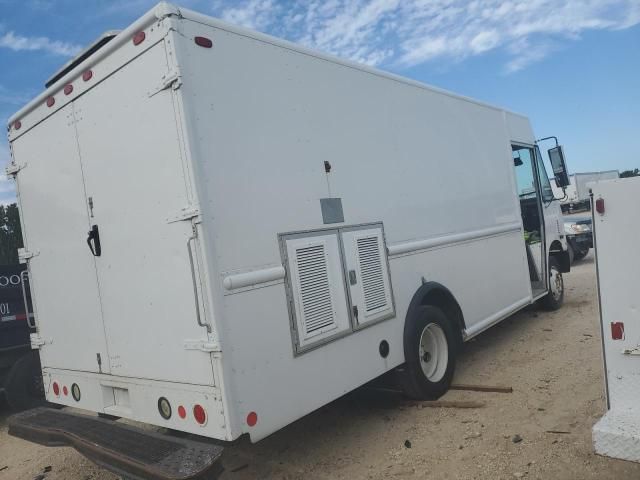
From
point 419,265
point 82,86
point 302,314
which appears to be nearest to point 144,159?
point 82,86

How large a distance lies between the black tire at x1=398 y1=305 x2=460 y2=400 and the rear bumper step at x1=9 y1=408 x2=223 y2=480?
→ 6.78 feet

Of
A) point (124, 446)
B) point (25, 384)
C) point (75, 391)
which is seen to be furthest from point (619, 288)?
point (25, 384)

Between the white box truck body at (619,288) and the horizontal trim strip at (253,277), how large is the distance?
1.88m

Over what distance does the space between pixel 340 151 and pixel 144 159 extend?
1490 millimetres

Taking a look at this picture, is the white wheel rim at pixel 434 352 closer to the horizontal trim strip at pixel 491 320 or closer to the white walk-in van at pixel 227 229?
the white walk-in van at pixel 227 229

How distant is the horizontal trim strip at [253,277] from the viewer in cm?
307

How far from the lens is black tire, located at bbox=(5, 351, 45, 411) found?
6008 millimetres

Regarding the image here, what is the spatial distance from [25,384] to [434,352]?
472 centimetres

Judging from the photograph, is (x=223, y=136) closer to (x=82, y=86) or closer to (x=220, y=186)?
(x=220, y=186)

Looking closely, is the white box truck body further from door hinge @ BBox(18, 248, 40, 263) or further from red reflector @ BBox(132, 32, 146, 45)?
door hinge @ BBox(18, 248, 40, 263)

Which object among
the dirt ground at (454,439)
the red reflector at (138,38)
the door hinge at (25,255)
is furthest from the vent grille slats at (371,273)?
the door hinge at (25,255)

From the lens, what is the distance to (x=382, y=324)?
13.9 ft

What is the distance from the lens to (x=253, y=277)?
10.5 ft

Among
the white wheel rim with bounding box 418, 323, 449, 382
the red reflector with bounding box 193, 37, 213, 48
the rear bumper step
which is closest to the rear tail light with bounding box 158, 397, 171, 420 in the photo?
the rear bumper step
